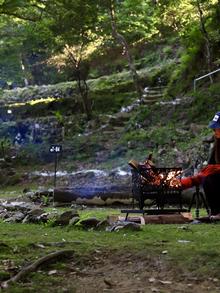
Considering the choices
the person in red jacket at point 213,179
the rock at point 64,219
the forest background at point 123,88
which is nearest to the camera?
the person in red jacket at point 213,179

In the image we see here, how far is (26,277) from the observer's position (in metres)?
4.07

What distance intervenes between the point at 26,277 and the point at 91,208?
6851 millimetres

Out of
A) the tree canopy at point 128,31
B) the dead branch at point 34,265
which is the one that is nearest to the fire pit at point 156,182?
the dead branch at point 34,265

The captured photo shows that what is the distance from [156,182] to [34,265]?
3.36 m

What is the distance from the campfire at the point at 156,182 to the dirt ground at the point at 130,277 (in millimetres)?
2580

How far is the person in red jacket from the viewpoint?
23.0 feet

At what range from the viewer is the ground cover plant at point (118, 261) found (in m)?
3.99

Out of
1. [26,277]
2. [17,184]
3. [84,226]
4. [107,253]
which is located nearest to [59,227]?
[84,226]

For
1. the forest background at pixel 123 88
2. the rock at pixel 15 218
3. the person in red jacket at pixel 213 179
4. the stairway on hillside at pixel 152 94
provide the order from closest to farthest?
1. the person in red jacket at pixel 213 179
2. the rock at pixel 15 218
3. the forest background at pixel 123 88
4. the stairway on hillside at pixel 152 94

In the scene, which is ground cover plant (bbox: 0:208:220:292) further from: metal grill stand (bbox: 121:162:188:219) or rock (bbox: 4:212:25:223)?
rock (bbox: 4:212:25:223)

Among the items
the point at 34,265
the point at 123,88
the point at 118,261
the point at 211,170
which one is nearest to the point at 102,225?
the point at 211,170

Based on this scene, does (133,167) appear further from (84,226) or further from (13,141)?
(13,141)

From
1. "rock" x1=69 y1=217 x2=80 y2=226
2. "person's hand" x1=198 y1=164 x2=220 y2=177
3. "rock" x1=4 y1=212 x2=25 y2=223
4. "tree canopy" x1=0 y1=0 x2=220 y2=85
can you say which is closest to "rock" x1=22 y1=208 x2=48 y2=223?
"rock" x1=4 y1=212 x2=25 y2=223

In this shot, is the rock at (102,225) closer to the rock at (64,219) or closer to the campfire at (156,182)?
the rock at (64,219)
